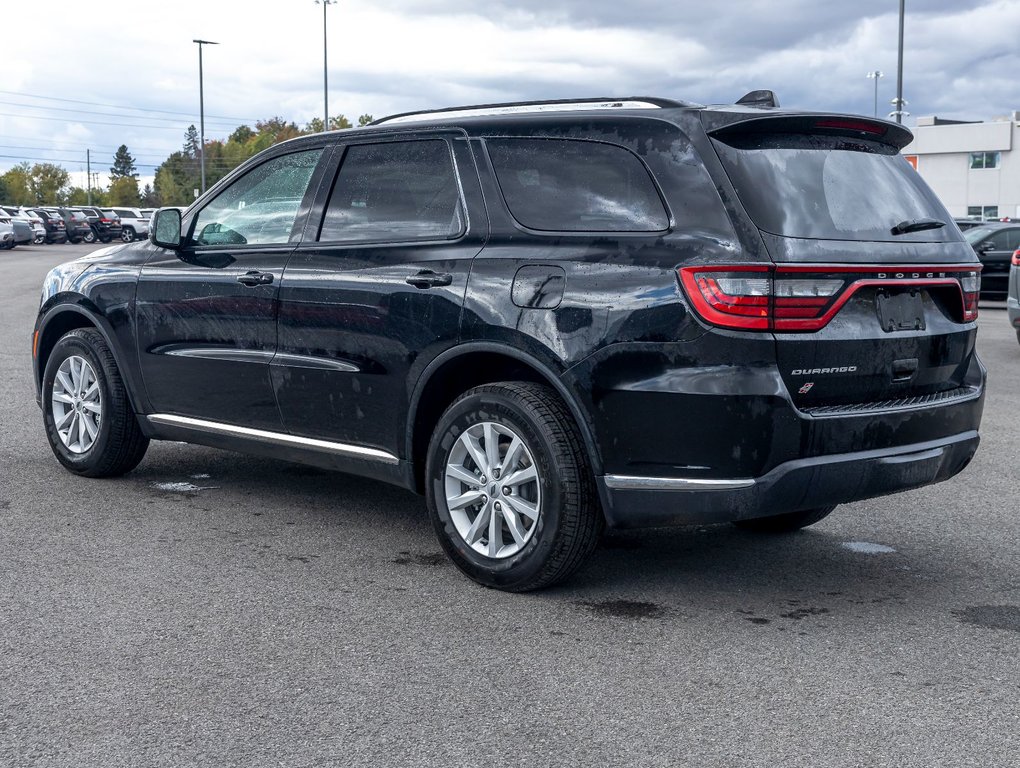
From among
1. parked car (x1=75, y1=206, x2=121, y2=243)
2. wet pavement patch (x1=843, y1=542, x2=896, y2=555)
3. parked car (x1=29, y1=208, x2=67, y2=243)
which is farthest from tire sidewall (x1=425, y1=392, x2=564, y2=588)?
parked car (x1=75, y1=206, x2=121, y2=243)

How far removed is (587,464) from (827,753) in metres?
1.59

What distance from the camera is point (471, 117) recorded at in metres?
5.50

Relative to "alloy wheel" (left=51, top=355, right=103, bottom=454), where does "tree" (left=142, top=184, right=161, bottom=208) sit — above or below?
above

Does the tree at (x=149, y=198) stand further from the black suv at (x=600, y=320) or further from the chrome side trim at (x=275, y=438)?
the black suv at (x=600, y=320)

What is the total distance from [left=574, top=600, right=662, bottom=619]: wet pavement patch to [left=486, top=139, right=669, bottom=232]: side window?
141cm

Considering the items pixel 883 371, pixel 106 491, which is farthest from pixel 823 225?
pixel 106 491

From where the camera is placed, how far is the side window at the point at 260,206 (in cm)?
606

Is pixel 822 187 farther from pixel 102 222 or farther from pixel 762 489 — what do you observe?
pixel 102 222

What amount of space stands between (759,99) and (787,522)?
2.00 metres

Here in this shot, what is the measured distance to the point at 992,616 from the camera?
15.6 ft

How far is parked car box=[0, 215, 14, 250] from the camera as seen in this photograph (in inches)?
1901

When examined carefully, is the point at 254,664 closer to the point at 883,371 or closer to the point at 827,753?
the point at 827,753

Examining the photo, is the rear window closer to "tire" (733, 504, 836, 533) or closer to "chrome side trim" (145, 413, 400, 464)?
"tire" (733, 504, 836, 533)

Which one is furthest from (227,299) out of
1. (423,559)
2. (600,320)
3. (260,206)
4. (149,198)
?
(149,198)
